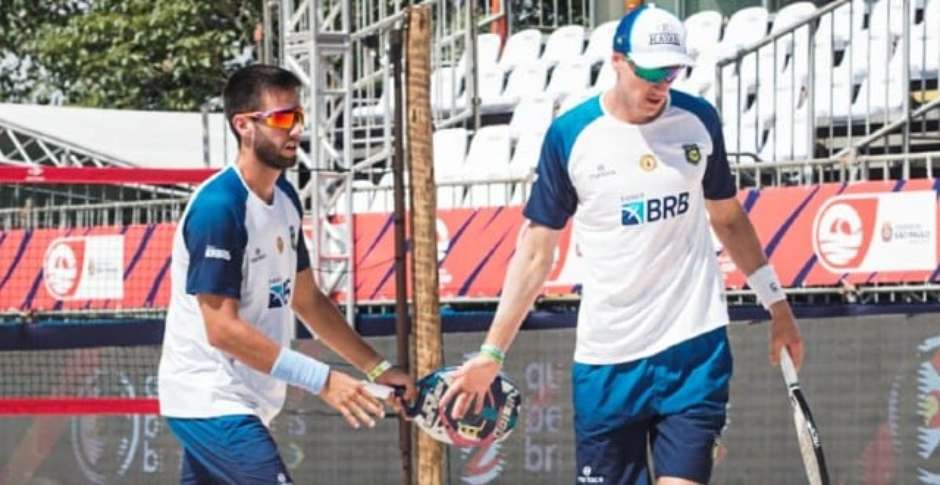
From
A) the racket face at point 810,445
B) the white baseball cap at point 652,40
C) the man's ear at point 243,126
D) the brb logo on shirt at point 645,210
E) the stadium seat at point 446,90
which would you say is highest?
the stadium seat at point 446,90

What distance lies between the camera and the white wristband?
312 inches

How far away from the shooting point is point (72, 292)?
64.1 ft

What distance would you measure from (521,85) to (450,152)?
1987 millimetres

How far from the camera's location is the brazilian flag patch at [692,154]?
7.61m

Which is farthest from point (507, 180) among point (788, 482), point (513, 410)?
point (513, 410)

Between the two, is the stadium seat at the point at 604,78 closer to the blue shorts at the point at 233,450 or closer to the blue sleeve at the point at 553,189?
the blue sleeve at the point at 553,189

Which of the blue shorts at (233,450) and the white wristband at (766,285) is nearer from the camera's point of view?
the blue shorts at (233,450)

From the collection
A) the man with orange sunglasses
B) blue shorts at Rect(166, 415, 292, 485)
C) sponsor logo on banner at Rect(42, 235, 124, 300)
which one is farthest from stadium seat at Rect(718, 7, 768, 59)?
blue shorts at Rect(166, 415, 292, 485)

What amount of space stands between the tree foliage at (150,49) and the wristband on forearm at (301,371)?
24.9 m

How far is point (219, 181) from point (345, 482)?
931 cm

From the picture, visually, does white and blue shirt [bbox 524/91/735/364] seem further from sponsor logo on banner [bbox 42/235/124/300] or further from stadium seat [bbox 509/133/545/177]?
sponsor logo on banner [bbox 42/235/124/300]

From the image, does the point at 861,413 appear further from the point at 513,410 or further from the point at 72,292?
the point at 72,292

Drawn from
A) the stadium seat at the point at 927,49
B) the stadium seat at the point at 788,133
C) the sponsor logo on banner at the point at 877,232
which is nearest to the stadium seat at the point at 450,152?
the stadium seat at the point at 788,133

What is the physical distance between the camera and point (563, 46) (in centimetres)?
2225
